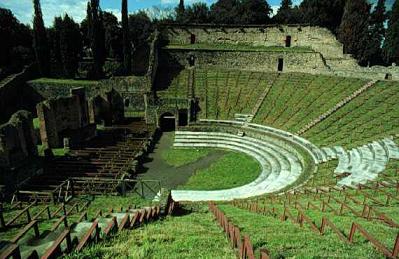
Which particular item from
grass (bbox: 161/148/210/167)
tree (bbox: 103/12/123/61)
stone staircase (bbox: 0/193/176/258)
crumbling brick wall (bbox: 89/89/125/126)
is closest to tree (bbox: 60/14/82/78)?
crumbling brick wall (bbox: 89/89/125/126)

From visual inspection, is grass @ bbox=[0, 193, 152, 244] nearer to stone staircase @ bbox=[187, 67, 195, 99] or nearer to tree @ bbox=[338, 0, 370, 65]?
stone staircase @ bbox=[187, 67, 195, 99]

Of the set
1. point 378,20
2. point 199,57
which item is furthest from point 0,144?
point 378,20

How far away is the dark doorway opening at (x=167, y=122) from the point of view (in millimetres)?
30859

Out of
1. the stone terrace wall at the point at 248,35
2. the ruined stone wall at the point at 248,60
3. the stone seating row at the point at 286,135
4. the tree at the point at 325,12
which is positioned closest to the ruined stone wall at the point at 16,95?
the ruined stone wall at the point at 248,60

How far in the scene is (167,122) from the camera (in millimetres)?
31922

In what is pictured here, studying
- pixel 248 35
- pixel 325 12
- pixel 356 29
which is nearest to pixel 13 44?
pixel 248 35

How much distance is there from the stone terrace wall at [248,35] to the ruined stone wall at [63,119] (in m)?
20.8

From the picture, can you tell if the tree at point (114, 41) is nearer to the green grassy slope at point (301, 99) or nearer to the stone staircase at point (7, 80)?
the stone staircase at point (7, 80)

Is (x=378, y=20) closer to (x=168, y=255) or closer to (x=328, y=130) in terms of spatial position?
(x=328, y=130)

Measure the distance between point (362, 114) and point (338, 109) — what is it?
2.43m

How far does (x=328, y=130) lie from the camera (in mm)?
22922

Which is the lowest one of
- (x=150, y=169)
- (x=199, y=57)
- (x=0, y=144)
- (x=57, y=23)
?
(x=150, y=169)

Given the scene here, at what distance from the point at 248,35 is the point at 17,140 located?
34077mm

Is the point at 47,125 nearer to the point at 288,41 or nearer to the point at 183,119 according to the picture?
the point at 183,119
